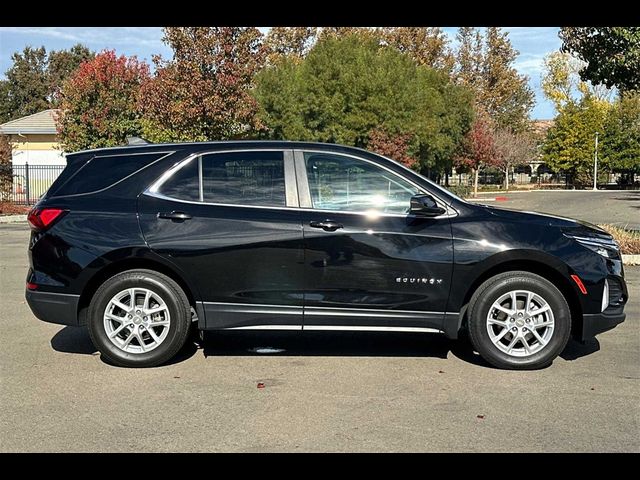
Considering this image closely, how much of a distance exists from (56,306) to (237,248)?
1.64 meters

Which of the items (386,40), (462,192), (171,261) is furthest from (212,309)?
(386,40)

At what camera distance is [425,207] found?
5707mm

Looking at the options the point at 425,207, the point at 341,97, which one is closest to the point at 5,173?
the point at 341,97

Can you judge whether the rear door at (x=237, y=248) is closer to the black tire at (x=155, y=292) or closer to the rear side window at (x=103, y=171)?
the black tire at (x=155, y=292)

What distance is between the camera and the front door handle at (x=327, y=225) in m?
5.74

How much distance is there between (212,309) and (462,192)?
1499 inches

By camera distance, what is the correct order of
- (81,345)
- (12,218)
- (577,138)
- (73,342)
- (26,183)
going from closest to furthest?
(81,345) → (73,342) → (12,218) → (26,183) → (577,138)

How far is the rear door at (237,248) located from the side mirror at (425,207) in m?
0.97

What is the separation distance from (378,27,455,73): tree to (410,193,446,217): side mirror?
Answer: 52.9 meters

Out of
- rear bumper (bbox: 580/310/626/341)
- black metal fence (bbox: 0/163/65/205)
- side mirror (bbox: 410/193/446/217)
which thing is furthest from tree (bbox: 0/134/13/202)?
rear bumper (bbox: 580/310/626/341)

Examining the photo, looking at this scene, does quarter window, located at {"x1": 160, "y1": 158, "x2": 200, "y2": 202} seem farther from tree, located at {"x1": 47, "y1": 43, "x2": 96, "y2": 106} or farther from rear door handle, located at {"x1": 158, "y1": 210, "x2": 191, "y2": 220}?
tree, located at {"x1": 47, "y1": 43, "x2": 96, "y2": 106}

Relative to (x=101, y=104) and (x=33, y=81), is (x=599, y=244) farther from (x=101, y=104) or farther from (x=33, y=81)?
(x=33, y=81)

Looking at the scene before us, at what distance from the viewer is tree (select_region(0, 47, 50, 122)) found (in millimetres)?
67875
